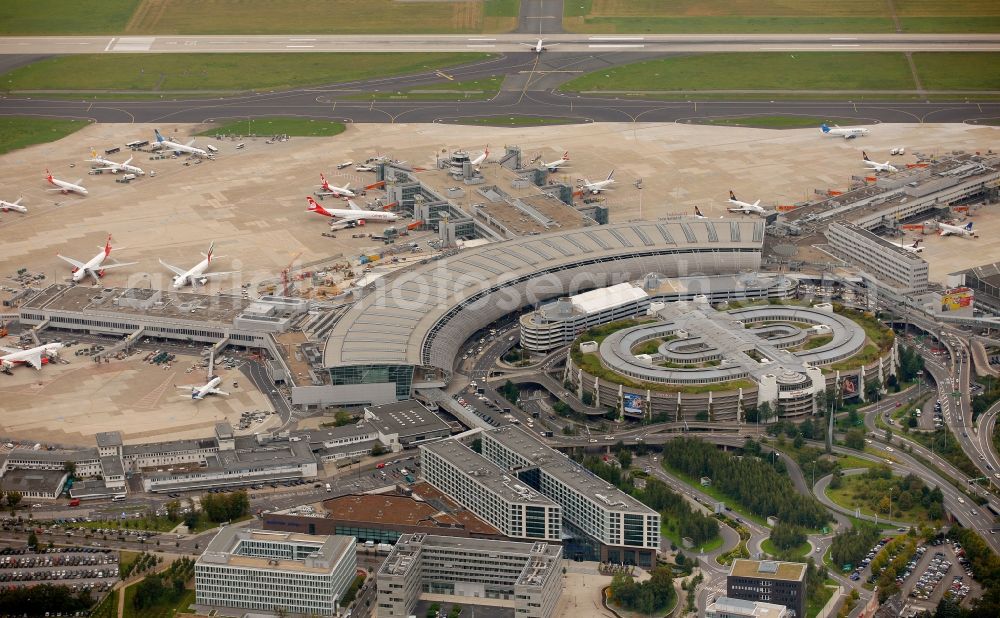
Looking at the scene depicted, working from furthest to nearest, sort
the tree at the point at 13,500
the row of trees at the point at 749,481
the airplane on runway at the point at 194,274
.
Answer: the airplane on runway at the point at 194,274, the tree at the point at 13,500, the row of trees at the point at 749,481

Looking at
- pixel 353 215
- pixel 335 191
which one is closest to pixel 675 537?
pixel 353 215

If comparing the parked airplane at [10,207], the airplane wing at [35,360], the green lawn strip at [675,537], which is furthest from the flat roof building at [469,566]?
the parked airplane at [10,207]

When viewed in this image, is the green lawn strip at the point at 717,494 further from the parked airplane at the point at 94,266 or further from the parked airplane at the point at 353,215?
the parked airplane at the point at 94,266

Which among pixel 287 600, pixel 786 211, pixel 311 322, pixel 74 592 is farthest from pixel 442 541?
pixel 786 211

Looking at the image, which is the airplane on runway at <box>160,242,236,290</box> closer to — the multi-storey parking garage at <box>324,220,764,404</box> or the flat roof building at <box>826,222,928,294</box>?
the multi-storey parking garage at <box>324,220,764,404</box>

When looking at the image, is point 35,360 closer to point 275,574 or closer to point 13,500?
point 13,500

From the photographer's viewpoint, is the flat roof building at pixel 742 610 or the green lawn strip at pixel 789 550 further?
the green lawn strip at pixel 789 550
